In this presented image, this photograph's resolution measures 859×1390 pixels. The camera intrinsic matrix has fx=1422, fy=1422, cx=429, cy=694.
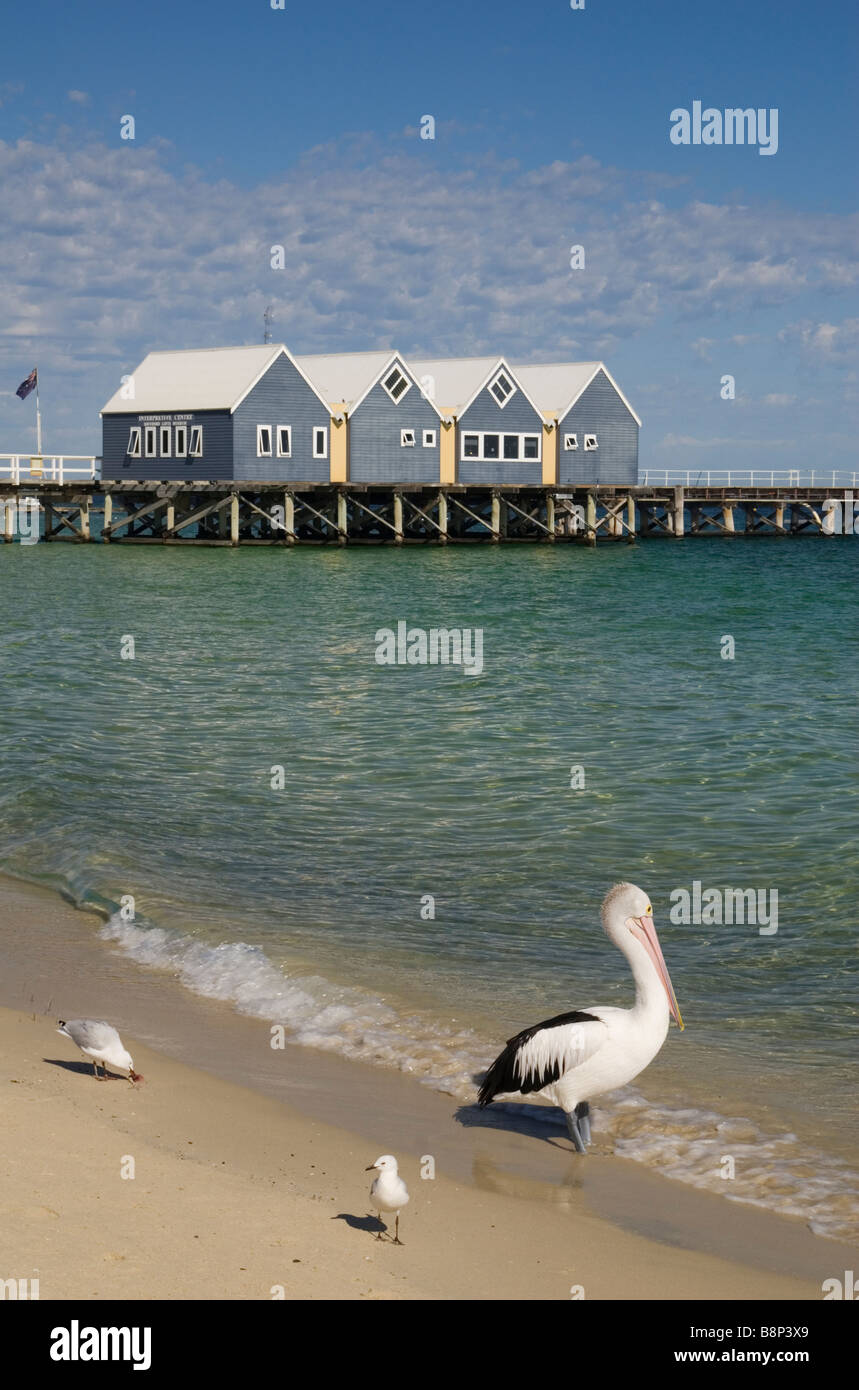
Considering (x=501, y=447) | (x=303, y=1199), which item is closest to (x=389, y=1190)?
(x=303, y=1199)

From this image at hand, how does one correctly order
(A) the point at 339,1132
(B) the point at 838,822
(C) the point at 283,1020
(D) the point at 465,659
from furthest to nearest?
(D) the point at 465,659 → (B) the point at 838,822 → (C) the point at 283,1020 → (A) the point at 339,1132

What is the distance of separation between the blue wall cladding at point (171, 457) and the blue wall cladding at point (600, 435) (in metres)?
16.6

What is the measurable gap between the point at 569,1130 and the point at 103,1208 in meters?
2.25

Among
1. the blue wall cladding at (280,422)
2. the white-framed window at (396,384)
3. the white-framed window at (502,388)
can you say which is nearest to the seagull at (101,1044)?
the blue wall cladding at (280,422)

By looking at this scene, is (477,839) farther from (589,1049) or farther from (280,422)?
(280,422)

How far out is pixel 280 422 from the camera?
53.5m

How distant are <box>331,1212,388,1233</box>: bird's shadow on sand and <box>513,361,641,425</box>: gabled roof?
2322 inches

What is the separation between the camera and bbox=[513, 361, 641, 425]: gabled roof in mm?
62312

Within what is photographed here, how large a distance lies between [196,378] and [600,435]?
1886cm

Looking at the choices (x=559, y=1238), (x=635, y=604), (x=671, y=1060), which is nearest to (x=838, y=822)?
(x=671, y=1060)

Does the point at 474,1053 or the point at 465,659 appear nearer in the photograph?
the point at 474,1053

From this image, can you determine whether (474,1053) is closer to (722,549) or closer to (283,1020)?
(283,1020)

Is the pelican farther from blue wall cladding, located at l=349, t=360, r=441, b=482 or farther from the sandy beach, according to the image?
blue wall cladding, located at l=349, t=360, r=441, b=482
